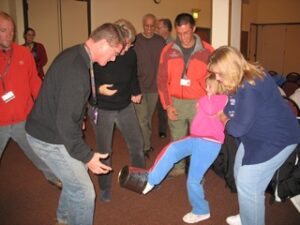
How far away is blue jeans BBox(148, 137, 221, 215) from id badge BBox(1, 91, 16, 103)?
1.30 meters

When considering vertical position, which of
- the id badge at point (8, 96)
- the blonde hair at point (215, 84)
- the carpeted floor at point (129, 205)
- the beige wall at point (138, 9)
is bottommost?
the carpeted floor at point (129, 205)

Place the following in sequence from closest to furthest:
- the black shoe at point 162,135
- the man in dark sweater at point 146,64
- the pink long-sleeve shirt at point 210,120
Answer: the pink long-sleeve shirt at point 210,120 → the man in dark sweater at point 146,64 → the black shoe at point 162,135

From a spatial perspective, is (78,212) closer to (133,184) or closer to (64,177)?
(64,177)

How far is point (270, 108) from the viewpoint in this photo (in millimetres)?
1745

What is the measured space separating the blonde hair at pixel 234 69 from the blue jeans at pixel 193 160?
0.64 metres

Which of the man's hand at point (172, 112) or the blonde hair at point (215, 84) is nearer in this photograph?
the blonde hair at point (215, 84)

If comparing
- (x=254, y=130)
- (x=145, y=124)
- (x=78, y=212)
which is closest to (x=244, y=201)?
(x=254, y=130)

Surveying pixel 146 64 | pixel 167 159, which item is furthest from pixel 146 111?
pixel 167 159

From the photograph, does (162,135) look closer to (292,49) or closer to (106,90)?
(106,90)

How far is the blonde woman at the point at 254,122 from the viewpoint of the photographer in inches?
66.6

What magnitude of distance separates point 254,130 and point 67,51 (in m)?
1.16

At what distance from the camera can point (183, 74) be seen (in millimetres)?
2852

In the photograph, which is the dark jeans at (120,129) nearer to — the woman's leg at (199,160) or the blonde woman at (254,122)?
the woman's leg at (199,160)

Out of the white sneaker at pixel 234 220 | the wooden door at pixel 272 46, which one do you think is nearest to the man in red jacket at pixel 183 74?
the white sneaker at pixel 234 220
